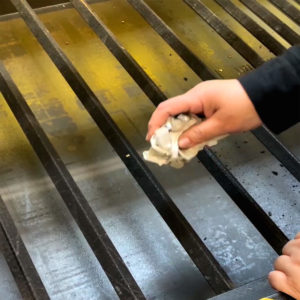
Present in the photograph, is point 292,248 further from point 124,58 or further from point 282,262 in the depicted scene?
point 124,58

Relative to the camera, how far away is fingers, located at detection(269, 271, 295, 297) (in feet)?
2.30

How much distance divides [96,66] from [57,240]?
1.95 ft

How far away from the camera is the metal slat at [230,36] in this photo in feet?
4.13

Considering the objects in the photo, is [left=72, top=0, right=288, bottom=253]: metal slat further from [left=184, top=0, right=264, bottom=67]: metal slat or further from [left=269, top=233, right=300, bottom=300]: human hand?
[left=184, top=0, right=264, bottom=67]: metal slat

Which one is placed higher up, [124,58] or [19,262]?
[124,58]

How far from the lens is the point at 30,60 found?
142 centimetres

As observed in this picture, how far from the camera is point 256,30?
134cm

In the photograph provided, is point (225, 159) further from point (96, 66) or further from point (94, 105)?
point (96, 66)

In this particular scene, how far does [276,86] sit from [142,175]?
36 cm

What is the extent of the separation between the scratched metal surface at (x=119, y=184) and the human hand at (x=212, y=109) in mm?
346

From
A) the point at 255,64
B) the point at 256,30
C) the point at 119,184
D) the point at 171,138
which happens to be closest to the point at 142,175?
the point at 119,184

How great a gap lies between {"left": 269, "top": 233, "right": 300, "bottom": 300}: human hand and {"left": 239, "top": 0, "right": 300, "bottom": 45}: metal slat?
70 centimetres

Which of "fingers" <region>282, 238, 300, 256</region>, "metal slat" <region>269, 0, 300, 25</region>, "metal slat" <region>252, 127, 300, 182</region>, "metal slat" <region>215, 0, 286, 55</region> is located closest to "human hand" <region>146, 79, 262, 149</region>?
"fingers" <region>282, 238, 300, 256</region>

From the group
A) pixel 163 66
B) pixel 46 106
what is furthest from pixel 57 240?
pixel 163 66
